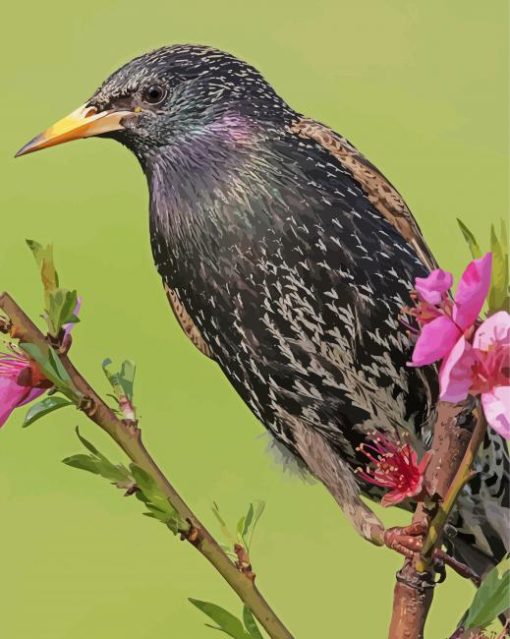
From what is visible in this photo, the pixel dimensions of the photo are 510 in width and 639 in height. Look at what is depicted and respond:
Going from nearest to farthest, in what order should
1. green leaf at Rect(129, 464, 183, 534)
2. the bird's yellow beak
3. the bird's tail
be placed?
green leaf at Rect(129, 464, 183, 534) → the bird's yellow beak → the bird's tail

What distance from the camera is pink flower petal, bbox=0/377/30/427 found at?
79 cm

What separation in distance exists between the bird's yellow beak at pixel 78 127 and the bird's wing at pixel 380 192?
0.76 feet

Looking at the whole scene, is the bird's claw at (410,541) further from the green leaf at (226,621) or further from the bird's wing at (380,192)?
the bird's wing at (380,192)

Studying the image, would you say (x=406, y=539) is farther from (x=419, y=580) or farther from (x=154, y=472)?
(x=154, y=472)

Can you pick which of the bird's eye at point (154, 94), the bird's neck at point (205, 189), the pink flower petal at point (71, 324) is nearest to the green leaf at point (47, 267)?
the pink flower petal at point (71, 324)

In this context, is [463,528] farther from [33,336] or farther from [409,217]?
[33,336]

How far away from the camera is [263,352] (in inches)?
49.0

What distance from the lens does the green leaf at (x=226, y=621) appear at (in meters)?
0.77

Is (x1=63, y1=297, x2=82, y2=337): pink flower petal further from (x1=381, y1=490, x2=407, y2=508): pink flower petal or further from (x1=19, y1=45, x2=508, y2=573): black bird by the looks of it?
(x1=19, y1=45, x2=508, y2=573): black bird

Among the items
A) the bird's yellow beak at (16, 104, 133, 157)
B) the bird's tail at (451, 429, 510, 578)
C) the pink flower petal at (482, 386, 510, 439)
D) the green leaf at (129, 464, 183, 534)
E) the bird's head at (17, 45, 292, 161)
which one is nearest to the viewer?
the pink flower petal at (482, 386, 510, 439)

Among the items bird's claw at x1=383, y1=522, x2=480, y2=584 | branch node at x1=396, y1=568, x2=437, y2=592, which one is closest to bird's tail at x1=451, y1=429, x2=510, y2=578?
bird's claw at x1=383, y1=522, x2=480, y2=584

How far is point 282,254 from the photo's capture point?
1200 mm

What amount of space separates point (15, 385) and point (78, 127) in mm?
504

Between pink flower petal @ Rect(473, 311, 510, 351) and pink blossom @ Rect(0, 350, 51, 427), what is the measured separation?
32cm
